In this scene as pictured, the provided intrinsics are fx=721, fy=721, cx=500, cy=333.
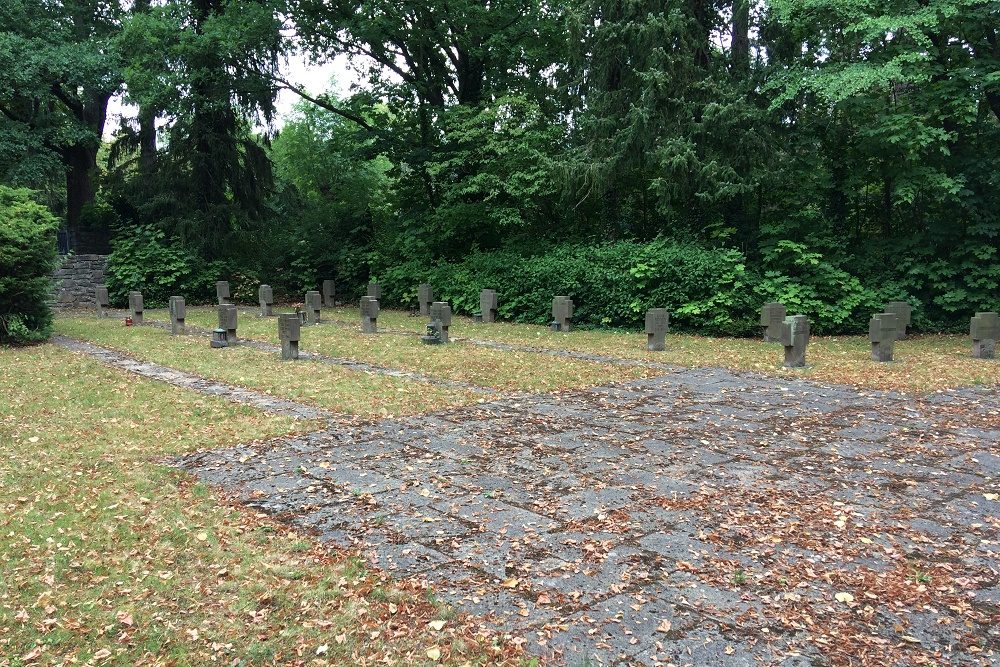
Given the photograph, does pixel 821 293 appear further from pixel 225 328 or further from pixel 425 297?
pixel 225 328

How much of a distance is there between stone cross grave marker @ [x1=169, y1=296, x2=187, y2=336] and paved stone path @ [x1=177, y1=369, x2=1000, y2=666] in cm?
1015

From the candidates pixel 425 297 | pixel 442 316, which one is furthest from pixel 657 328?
pixel 425 297

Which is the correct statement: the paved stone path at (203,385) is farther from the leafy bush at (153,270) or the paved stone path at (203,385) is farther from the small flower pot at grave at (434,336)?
the leafy bush at (153,270)

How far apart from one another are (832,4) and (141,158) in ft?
71.3

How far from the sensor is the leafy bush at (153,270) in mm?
23094

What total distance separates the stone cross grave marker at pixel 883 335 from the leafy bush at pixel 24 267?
14.8m

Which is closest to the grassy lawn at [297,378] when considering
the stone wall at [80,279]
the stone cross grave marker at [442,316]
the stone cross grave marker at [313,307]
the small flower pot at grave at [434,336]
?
the small flower pot at grave at [434,336]

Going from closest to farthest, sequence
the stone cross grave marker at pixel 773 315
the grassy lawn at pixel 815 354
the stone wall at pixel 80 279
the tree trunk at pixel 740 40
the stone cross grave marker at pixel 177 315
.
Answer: the grassy lawn at pixel 815 354 → the stone cross grave marker at pixel 773 315 → the stone cross grave marker at pixel 177 315 → the tree trunk at pixel 740 40 → the stone wall at pixel 80 279

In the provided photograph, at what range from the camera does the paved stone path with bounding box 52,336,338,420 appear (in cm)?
794

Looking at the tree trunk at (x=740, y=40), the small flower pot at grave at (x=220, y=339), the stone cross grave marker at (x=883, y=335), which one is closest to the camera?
the stone cross grave marker at (x=883, y=335)

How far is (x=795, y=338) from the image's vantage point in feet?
35.2

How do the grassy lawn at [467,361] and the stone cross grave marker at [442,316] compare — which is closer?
the grassy lawn at [467,361]

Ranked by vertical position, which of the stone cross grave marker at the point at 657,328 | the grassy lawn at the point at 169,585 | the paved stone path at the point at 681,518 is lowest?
the grassy lawn at the point at 169,585

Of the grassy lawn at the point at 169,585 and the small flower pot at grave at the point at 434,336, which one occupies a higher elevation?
the small flower pot at grave at the point at 434,336
